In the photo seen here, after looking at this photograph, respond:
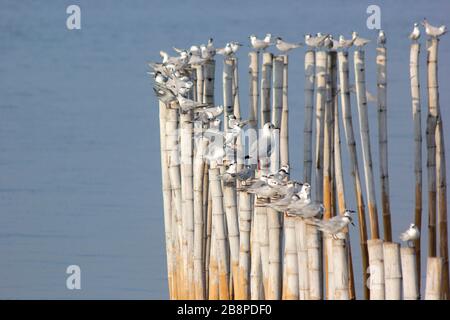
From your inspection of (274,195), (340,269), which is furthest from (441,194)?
(340,269)

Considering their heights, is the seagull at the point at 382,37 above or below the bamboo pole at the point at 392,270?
above

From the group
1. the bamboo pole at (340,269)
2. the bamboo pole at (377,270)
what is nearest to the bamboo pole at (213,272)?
the bamboo pole at (340,269)

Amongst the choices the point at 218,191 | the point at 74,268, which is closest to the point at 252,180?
the point at 218,191

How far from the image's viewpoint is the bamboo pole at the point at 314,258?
853cm

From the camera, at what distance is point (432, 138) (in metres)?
11.5

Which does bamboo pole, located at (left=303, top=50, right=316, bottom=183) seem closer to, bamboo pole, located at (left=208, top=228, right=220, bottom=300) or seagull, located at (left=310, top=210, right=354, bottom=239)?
bamboo pole, located at (left=208, top=228, right=220, bottom=300)

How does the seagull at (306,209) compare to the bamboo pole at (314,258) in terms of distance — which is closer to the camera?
the bamboo pole at (314,258)

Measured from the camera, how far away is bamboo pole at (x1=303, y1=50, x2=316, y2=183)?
38.9 feet

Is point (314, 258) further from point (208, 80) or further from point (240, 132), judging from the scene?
point (208, 80)

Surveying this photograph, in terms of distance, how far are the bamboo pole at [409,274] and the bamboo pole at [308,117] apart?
11.9 feet

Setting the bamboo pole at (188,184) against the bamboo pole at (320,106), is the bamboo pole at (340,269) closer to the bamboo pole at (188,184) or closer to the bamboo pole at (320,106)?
the bamboo pole at (188,184)

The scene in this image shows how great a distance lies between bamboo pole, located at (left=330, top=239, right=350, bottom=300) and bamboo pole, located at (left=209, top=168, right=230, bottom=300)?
187cm

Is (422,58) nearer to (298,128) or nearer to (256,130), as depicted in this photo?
(298,128)
